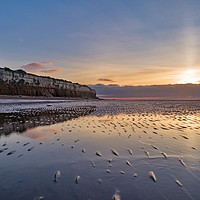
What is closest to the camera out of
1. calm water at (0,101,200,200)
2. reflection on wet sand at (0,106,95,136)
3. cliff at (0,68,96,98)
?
calm water at (0,101,200,200)

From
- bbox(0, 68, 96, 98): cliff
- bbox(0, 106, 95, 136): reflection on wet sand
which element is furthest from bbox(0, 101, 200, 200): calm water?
bbox(0, 68, 96, 98): cliff

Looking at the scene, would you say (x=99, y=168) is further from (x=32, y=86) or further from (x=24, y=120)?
(x=32, y=86)

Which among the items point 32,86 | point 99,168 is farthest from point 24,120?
point 32,86

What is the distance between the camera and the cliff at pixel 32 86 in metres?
75.7

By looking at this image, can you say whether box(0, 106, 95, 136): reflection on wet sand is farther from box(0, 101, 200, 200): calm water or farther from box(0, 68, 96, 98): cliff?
box(0, 68, 96, 98): cliff

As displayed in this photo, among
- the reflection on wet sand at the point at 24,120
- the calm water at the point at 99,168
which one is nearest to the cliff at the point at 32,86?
the reflection on wet sand at the point at 24,120

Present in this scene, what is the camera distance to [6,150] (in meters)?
7.45

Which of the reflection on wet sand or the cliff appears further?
the cliff

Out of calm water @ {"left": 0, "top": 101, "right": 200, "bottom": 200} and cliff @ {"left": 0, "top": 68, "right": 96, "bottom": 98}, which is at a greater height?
cliff @ {"left": 0, "top": 68, "right": 96, "bottom": 98}

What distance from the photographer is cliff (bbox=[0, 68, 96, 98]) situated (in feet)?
248

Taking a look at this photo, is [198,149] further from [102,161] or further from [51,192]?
[51,192]

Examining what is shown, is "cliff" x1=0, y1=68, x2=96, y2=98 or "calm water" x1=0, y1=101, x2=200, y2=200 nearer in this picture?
"calm water" x1=0, y1=101, x2=200, y2=200

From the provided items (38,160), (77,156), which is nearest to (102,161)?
(77,156)

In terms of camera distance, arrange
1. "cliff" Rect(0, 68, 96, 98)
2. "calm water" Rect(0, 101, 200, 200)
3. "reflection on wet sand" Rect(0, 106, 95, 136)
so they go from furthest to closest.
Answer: "cliff" Rect(0, 68, 96, 98), "reflection on wet sand" Rect(0, 106, 95, 136), "calm water" Rect(0, 101, 200, 200)
